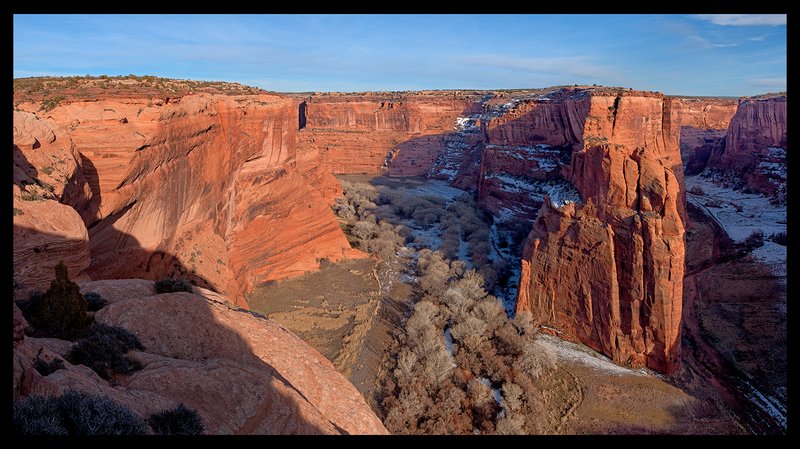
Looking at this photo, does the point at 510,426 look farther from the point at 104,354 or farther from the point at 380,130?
the point at 380,130

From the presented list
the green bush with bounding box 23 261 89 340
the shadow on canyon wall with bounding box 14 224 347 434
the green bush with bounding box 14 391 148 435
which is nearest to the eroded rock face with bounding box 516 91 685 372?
the shadow on canyon wall with bounding box 14 224 347 434

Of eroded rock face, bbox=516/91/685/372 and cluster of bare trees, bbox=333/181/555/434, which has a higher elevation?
eroded rock face, bbox=516/91/685/372

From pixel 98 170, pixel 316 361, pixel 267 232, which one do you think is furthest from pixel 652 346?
pixel 98 170

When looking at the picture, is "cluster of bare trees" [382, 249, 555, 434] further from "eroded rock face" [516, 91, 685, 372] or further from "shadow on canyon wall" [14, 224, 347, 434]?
"shadow on canyon wall" [14, 224, 347, 434]

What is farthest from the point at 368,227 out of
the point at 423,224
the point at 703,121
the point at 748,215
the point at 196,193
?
the point at 703,121

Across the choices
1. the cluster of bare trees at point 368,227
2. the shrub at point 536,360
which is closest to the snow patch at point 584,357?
the shrub at point 536,360
